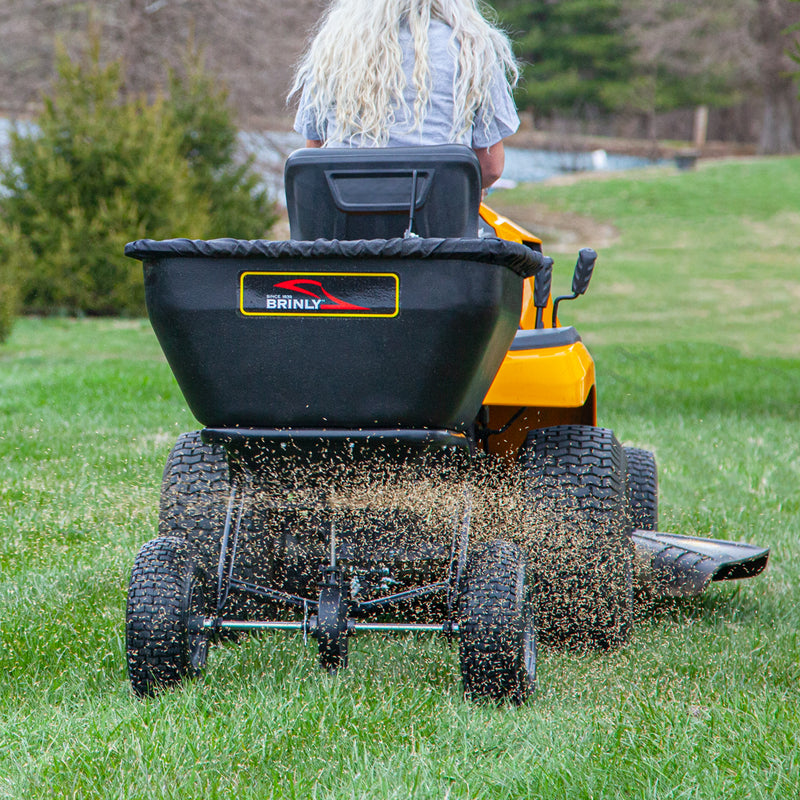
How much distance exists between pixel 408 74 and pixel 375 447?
1.00 meters

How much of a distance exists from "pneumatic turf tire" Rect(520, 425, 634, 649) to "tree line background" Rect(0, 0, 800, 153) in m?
15.9

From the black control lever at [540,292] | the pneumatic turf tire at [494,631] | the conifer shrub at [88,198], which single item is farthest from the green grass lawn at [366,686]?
the conifer shrub at [88,198]

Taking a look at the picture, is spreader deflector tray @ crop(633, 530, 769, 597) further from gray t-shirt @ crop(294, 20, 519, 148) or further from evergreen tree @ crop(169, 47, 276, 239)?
evergreen tree @ crop(169, 47, 276, 239)

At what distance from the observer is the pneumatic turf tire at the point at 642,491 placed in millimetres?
3916

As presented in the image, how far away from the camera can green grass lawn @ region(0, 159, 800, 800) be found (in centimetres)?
221

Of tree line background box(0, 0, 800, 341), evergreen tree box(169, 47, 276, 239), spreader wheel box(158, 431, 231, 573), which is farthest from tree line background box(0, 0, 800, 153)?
spreader wheel box(158, 431, 231, 573)

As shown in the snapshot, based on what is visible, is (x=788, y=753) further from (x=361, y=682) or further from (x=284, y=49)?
(x=284, y=49)

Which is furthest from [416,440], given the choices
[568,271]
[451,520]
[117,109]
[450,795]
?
[568,271]

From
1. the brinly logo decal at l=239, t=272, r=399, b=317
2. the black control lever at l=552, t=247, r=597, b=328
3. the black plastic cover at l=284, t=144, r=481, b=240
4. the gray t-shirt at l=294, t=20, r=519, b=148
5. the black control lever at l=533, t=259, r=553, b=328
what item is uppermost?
the gray t-shirt at l=294, t=20, r=519, b=148

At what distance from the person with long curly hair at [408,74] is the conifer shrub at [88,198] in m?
9.94

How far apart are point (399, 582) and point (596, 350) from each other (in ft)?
29.0

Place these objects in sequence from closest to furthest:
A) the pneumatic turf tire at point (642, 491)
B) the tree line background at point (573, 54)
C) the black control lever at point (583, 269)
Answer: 1. the black control lever at point (583, 269)
2. the pneumatic turf tire at point (642, 491)
3. the tree line background at point (573, 54)

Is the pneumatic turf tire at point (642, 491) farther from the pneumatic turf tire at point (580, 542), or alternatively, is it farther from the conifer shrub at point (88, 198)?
the conifer shrub at point (88, 198)

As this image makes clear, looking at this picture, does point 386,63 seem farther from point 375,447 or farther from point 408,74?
point 375,447
